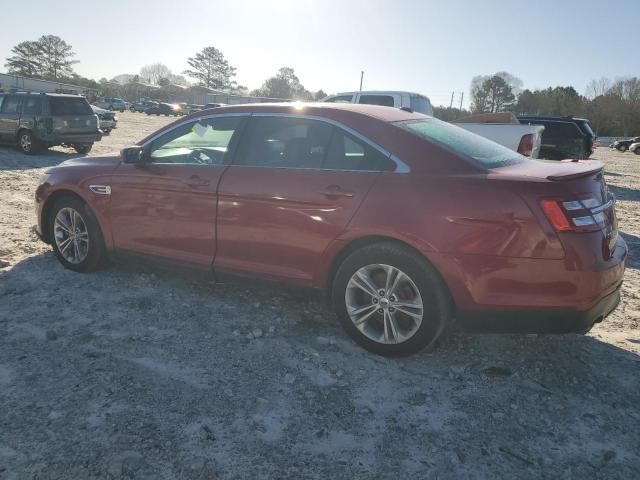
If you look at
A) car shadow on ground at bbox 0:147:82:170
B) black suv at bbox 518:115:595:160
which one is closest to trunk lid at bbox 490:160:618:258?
black suv at bbox 518:115:595:160

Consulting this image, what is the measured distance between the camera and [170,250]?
13.5 ft

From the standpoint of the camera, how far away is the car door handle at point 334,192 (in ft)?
10.7

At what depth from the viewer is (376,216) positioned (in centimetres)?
313

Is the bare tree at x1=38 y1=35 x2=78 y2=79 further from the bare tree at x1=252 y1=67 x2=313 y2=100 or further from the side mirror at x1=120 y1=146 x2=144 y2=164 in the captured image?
the side mirror at x1=120 y1=146 x2=144 y2=164

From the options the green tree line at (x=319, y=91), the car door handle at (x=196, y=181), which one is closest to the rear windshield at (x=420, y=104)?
the car door handle at (x=196, y=181)

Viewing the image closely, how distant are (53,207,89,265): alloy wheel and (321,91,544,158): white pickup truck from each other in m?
6.19

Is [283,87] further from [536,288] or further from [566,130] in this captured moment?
[536,288]

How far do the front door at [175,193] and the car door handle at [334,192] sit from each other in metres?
0.96

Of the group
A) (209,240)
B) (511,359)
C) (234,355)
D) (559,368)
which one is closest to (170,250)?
(209,240)

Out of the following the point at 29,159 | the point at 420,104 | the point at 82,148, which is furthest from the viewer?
the point at 82,148

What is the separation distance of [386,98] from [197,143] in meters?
7.41

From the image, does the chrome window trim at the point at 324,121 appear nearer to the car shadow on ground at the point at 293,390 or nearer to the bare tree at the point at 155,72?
the car shadow on ground at the point at 293,390

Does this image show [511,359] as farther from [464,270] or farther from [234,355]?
[234,355]

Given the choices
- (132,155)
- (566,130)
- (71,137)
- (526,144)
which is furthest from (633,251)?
(71,137)
